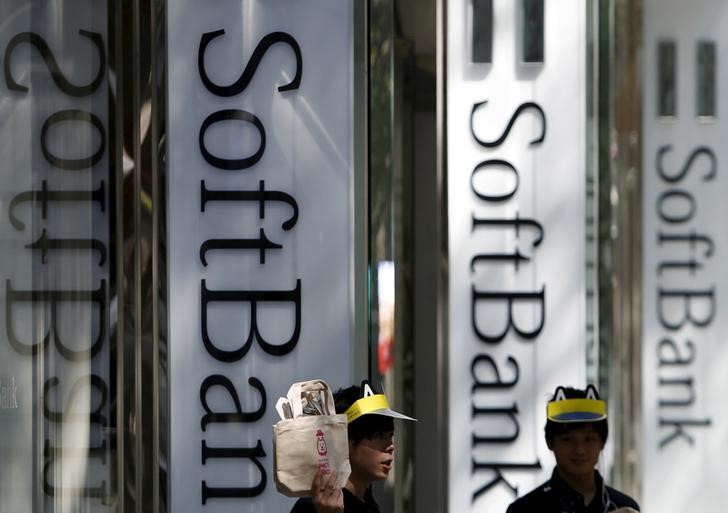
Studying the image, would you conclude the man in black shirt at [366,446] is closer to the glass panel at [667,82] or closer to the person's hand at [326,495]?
the person's hand at [326,495]

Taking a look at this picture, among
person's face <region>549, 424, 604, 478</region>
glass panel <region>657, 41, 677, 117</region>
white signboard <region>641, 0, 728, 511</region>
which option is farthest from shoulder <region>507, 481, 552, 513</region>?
glass panel <region>657, 41, 677, 117</region>

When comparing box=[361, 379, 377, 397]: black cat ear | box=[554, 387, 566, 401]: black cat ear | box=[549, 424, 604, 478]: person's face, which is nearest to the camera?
box=[361, 379, 377, 397]: black cat ear

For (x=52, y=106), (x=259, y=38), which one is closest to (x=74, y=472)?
(x=52, y=106)

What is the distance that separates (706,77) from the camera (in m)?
7.06

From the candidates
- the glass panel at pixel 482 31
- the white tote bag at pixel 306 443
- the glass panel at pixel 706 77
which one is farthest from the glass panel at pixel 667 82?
the white tote bag at pixel 306 443

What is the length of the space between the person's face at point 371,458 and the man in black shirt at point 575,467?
30.9 inches

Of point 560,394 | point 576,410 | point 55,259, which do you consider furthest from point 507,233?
point 55,259

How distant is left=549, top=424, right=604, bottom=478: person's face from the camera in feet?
14.6

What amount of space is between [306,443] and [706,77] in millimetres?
4492

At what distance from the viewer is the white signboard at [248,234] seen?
20.7ft

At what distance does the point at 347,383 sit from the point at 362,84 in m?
1.66

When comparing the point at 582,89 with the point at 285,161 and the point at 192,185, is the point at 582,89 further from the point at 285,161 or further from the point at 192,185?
the point at 192,185

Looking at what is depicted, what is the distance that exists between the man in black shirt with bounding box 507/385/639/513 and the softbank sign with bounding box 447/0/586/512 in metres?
2.00

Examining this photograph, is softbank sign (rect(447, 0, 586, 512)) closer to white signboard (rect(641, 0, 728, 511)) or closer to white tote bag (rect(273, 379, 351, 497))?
white signboard (rect(641, 0, 728, 511))
